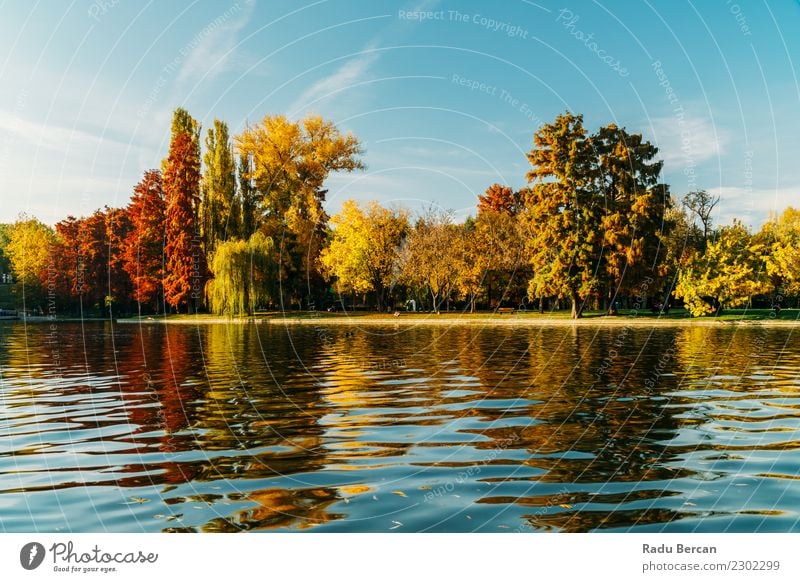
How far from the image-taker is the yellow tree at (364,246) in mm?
81750

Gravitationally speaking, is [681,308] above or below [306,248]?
below

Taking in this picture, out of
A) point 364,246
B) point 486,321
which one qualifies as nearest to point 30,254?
point 364,246

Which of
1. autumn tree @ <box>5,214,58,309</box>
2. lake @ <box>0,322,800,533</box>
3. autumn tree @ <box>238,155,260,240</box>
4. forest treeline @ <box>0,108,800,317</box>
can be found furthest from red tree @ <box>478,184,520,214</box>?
lake @ <box>0,322,800,533</box>

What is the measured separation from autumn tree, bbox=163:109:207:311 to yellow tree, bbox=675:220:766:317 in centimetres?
4831

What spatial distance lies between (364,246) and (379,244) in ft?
7.21

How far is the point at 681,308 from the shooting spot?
82375mm

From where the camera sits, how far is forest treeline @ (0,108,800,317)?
64.3 m

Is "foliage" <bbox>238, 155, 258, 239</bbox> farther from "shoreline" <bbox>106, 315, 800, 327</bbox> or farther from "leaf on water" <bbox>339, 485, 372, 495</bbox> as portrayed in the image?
"leaf on water" <bbox>339, 485, 372, 495</bbox>

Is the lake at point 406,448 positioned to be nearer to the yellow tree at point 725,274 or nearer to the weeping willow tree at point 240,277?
the weeping willow tree at point 240,277

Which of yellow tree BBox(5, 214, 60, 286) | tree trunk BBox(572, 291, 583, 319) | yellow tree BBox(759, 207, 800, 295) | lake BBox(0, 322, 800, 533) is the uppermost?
yellow tree BBox(5, 214, 60, 286)

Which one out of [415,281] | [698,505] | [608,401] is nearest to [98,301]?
[415,281]

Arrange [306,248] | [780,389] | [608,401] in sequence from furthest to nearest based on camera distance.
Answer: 1. [306,248]
2. [780,389]
3. [608,401]

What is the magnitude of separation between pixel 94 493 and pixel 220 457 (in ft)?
7.72
